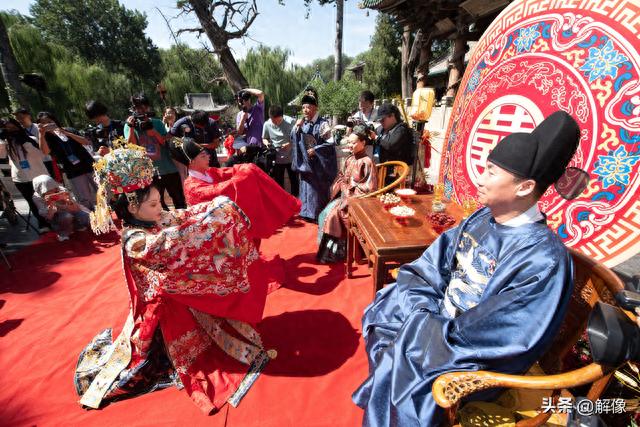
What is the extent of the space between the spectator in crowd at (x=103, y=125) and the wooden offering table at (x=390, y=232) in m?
3.75

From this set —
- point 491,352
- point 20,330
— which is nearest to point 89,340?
point 20,330

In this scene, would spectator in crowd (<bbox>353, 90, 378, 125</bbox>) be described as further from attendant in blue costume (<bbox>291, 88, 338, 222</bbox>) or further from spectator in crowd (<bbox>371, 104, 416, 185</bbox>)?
spectator in crowd (<bbox>371, 104, 416, 185</bbox>)

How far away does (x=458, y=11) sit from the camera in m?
6.35

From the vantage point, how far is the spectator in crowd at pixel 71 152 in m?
4.28

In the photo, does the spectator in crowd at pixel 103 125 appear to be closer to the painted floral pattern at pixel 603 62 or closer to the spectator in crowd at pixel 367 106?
the spectator in crowd at pixel 367 106

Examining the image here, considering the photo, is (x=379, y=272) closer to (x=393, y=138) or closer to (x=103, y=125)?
(x=393, y=138)

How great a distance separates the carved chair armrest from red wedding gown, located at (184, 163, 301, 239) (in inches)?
86.1

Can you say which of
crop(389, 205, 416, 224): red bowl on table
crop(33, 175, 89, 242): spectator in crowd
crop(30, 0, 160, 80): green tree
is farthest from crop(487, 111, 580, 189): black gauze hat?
crop(30, 0, 160, 80): green tree

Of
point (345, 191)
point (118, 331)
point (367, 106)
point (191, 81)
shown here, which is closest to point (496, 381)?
point (345, 191)

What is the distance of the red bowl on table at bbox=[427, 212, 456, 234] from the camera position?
6.84ft

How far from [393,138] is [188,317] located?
3092 millimetres

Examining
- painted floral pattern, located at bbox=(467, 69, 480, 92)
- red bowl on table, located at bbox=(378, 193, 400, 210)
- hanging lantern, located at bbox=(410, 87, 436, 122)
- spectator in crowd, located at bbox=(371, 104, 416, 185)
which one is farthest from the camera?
spectator in crowd, located at bbox=(371, 104, 416, 185)

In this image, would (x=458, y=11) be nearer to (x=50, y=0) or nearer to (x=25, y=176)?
(x=25, y=176)

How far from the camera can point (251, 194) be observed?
286 centimetres
